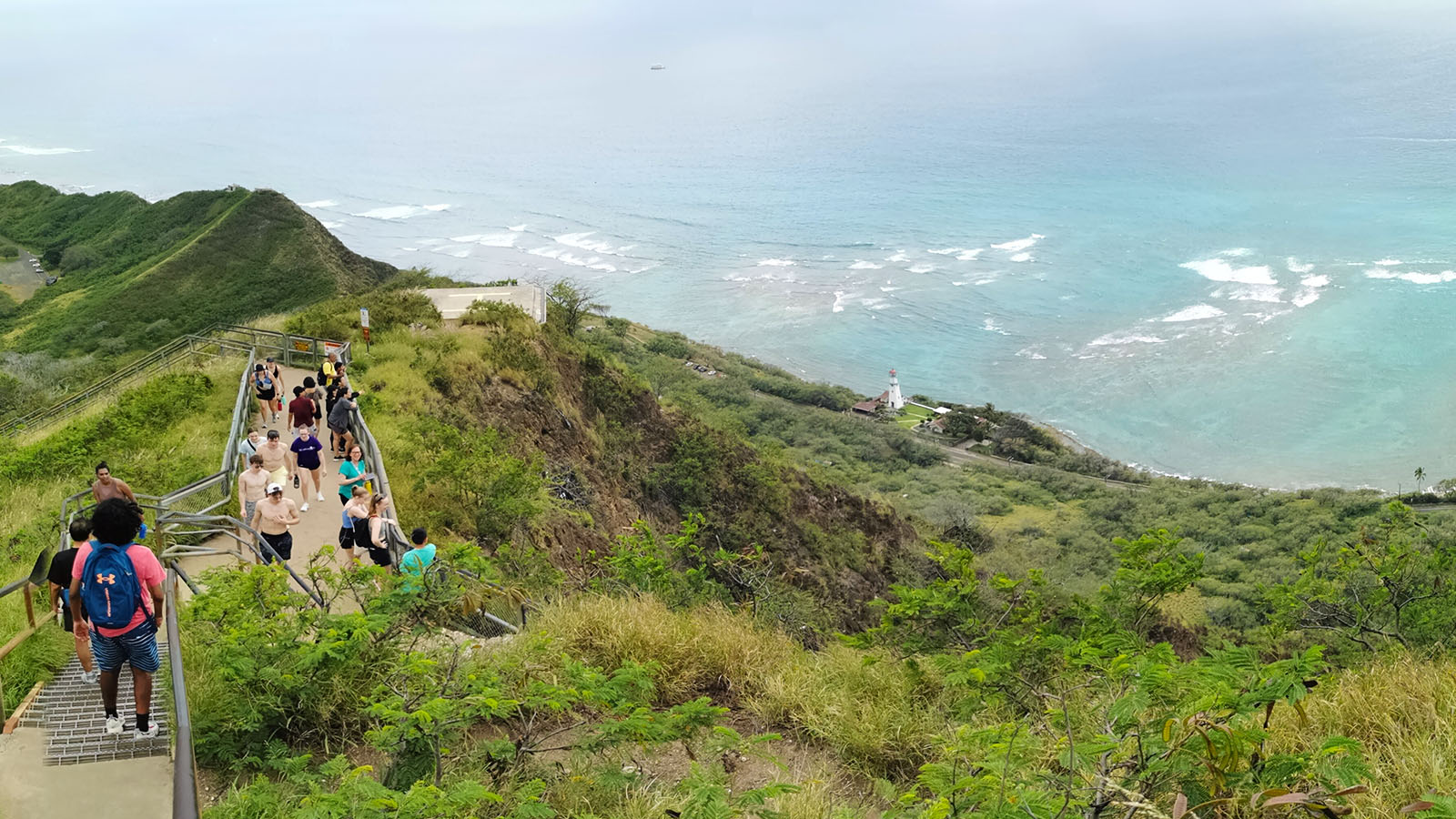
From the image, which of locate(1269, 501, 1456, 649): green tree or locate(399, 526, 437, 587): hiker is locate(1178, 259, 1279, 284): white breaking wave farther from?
locate(399, 526, 437, 587): hiker

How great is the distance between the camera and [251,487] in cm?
1187

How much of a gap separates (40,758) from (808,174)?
134m

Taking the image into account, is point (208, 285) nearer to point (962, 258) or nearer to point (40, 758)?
point (40, 758)

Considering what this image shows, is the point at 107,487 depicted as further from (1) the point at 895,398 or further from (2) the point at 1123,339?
(2) the point at 1123,339

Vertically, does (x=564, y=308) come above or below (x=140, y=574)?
above

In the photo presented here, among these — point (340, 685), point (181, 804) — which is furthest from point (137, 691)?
point (181, 804)

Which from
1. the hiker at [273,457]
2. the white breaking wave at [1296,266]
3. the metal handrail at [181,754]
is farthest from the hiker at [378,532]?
the white breaking wave at [1296,266]

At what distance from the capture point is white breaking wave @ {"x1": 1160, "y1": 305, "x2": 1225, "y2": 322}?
7538 cm

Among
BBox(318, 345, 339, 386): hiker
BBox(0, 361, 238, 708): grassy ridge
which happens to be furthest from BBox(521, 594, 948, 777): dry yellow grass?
BBox(318, 345, 339, 386): hiker

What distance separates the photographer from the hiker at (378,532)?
36.5 ft

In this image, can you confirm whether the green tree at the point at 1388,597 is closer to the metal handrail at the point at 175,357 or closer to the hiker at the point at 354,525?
the hiker at the point at 354,525

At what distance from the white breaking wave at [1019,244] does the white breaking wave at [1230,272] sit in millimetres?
15398

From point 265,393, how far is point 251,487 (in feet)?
18.5

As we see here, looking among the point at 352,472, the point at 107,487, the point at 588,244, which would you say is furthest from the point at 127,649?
the point at 588,244
